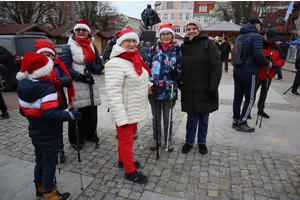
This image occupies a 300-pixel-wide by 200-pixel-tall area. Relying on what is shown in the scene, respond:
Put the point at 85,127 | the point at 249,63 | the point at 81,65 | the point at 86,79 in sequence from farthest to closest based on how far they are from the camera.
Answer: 1. the point at 249,63
2. the point at 85,127
3. the point at 81,65
4. the point at 86,79

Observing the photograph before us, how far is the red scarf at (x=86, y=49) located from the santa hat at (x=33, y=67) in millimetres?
1302

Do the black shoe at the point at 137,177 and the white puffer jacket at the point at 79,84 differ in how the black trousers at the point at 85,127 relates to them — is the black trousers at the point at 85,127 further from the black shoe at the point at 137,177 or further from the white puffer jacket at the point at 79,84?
the black shoe at the point at 137,177

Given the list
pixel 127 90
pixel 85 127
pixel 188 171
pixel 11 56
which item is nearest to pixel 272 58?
pixel 188 171

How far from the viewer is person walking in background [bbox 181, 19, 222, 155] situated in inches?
121

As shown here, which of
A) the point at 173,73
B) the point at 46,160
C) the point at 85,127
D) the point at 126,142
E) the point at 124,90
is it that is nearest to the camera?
the point at 46,160

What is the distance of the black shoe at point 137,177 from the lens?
8.98 feet

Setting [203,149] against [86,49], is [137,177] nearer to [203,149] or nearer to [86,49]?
[203,149]

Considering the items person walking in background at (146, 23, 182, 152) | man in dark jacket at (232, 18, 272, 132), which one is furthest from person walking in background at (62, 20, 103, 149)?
man in dark jacket at (232, 18, 272, 132)

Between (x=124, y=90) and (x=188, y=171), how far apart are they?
1502mm

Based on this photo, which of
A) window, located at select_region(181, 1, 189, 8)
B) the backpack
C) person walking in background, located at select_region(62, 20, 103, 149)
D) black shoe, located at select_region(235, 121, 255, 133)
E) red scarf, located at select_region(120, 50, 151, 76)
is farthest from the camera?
window, located at select_region(181, 1, 189, 8)

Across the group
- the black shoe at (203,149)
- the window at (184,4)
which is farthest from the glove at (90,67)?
the window at (184,4)

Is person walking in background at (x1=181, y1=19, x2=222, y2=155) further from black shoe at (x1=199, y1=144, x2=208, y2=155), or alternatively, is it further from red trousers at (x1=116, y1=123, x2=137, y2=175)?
red trousers at (x1=116, y1=123, x2=137, y2=175)

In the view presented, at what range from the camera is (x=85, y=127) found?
380 centimetres

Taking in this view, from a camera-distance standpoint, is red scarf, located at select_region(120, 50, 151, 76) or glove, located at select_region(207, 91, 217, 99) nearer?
red scarf, located at select_region(120, 50, 151, 76)
